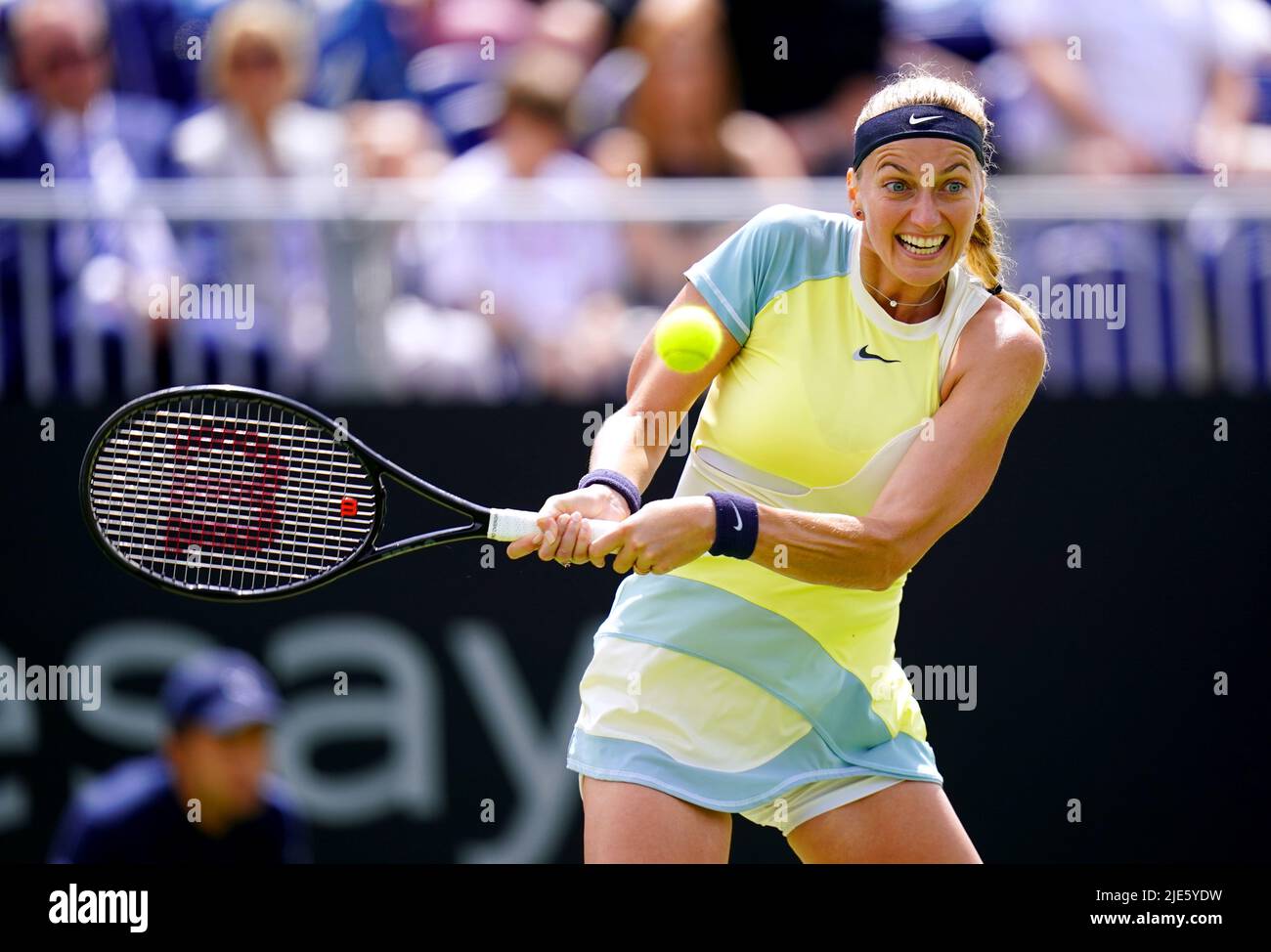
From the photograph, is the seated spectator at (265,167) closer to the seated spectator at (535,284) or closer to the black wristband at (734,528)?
the seated spectator at (535,284)

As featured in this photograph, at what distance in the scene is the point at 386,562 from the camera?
4.96 meters

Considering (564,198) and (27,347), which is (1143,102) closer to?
(564,198)

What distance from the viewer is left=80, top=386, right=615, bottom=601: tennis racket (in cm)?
328

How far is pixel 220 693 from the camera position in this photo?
482cm

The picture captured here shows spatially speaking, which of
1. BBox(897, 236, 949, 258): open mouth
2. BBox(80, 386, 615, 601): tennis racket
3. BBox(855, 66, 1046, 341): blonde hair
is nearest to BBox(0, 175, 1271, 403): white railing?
BBox(80, 386, 615, 601): tennis racket

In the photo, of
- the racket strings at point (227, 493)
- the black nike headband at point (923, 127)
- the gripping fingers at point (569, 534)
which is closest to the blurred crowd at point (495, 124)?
the racket strings at point (227, 493)

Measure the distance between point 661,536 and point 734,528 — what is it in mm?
116

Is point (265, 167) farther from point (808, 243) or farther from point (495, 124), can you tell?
point (808, 243)

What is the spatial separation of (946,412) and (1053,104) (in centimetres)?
252

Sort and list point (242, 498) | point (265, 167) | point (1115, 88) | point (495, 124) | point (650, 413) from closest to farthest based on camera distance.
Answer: point (650, 413), point (242, 498), point (265, 167), point (495, 124), point (1115, 88)

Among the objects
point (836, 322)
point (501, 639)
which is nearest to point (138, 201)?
point (501, 639)
